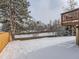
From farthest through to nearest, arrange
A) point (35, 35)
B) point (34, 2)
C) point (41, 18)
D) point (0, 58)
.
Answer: point (41, 18) → point (34, 2) → point (35, 35) → point (0, 58)

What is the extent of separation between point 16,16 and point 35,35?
3943mm

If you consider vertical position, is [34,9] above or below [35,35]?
above

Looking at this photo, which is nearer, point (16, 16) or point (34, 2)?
point (16, 16)

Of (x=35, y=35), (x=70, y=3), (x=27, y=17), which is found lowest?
(x=35, y=35)

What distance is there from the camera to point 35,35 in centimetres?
2933

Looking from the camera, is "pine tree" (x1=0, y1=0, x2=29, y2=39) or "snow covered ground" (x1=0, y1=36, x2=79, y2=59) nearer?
"snow covered ground" (x1=0, y1=36, x2=79, y2=59)

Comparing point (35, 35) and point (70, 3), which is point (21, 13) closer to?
point (35, 35)

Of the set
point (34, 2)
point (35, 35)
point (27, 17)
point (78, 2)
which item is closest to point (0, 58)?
point (35, 35)

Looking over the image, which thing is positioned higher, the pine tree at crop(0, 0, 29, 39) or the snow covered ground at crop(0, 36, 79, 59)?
the pine tree at crop(0, 0, 29, 39)

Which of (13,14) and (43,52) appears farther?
(13,14)

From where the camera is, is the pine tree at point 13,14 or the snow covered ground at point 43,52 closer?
the snow covered ground at point 43,52

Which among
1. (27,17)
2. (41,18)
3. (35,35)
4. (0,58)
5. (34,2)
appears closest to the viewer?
(0,58)

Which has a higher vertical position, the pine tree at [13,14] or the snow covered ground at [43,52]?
the pine tree at [13,14]

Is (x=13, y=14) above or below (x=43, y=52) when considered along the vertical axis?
above
